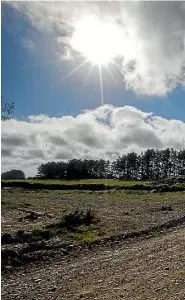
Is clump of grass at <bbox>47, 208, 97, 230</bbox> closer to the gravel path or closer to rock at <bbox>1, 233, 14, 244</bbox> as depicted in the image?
rock at <bbox>1, 233, 14, 244</bbox>

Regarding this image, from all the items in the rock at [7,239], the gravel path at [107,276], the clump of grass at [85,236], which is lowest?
the gravel path at [107,276]

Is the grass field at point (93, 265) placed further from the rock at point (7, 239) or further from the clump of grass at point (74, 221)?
the clump of grass at point (74, 221)

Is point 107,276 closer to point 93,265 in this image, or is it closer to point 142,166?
point 93,265

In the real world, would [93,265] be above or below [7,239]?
below

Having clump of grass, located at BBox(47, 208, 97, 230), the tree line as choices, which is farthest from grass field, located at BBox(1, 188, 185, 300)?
the tree line

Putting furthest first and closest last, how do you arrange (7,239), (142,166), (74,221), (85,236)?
(142,166) < (74,221) < (85,236) < (7,239)

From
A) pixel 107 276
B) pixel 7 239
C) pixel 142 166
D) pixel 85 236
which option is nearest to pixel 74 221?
pixel 85 236

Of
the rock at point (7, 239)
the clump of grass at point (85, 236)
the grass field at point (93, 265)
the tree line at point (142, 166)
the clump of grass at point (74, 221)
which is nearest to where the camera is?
the grass field at point (93, 265)

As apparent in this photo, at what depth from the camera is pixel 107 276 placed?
11.7m

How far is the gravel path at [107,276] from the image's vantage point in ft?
33.0

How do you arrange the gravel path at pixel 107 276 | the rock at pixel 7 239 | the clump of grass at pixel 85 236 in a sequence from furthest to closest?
the clump of grass at pixel 85 236 < the rock at pixel 7 239 < the gravel path at pixel 107 276

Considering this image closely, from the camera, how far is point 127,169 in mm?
180875

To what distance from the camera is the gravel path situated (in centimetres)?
1005

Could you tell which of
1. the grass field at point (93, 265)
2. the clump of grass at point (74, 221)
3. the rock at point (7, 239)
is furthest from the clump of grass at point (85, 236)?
the rock at point (7, 239)
